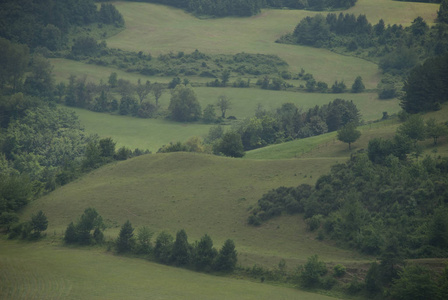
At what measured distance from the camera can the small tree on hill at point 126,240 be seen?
9812 centimetres

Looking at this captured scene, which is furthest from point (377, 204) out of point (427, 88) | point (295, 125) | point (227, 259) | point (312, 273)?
point (295, 125)

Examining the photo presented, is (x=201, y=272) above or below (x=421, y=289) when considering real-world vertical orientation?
below

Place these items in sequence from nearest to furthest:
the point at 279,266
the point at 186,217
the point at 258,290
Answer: the point at 258,290 → the point at 279,266 → the point at 186,217

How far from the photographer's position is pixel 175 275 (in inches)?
3445

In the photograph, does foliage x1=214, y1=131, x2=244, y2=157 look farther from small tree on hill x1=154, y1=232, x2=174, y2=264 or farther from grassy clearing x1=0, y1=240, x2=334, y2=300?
grassy clearing x1=0, y1=240, x2=334, y2=300

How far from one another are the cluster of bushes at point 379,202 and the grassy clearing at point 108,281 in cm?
1706

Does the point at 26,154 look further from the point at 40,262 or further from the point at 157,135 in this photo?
the point at 40,262

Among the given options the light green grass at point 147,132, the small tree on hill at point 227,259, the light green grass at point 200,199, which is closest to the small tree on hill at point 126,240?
the light green grass at point 200,199

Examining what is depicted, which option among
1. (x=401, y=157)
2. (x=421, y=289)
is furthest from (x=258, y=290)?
(x=401, y=157)

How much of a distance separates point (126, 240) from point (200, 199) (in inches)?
803

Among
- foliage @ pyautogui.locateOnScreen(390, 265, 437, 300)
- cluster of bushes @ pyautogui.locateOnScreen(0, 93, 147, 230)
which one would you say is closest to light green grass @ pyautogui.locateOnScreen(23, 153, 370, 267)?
cluster of bushes @ pyautogui.locateOnScreen(0, 93, 147, 230)

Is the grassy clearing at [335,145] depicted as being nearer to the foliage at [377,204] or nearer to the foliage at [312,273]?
the foliage at [377,204]

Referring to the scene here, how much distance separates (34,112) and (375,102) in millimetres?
109314

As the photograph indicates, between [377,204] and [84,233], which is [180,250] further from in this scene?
[377,204]
